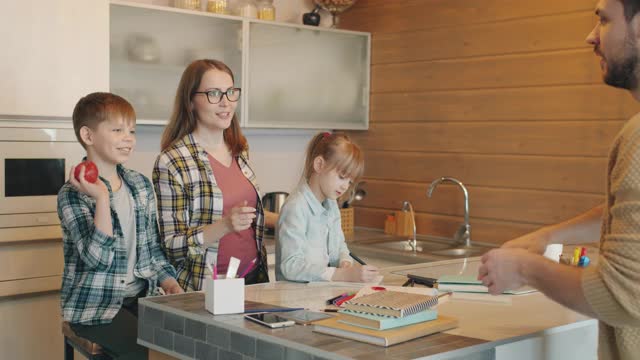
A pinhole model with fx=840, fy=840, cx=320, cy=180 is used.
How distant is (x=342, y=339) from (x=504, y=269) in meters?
0.33

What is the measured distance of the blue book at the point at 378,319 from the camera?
62.1 inches

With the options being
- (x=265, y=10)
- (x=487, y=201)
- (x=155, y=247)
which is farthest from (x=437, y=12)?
(x=155, y=247)

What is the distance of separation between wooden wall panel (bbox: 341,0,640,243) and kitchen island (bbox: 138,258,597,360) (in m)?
1.64

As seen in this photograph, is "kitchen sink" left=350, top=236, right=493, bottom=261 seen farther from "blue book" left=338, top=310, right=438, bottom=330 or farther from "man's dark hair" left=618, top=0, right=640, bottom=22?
"man's dark hair" left=618, top=0, right=640, bottom=22

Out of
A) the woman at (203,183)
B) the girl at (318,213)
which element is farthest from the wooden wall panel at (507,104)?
the woman at (203,183)

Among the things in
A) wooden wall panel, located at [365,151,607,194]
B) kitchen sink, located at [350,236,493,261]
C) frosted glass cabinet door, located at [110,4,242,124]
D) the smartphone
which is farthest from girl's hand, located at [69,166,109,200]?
wooden wall panel, located at [365,151,607,194]

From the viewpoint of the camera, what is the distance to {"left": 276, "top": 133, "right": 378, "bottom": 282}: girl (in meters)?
2.31

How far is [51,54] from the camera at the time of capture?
3.07m

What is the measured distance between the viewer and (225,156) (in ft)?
8.72

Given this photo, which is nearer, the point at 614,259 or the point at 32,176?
the point at 614,259

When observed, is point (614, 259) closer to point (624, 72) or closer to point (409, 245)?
point (624, 72)

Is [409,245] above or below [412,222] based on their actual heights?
below

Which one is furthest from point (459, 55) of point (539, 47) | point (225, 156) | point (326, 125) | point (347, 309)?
point (347, 309)

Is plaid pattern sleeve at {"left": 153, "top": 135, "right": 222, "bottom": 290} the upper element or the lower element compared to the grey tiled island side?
upper
